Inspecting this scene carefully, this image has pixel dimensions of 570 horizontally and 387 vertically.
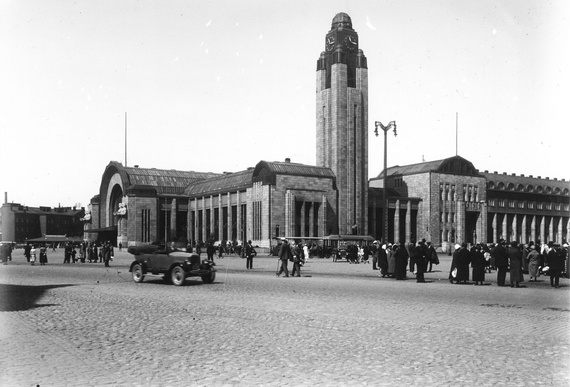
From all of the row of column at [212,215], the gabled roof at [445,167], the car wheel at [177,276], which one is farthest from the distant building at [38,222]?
the car wheel at [177,276]

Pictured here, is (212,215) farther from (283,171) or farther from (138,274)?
→ (138,274)

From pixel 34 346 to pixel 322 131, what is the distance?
3332 inches

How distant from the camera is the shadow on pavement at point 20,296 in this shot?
15.6m

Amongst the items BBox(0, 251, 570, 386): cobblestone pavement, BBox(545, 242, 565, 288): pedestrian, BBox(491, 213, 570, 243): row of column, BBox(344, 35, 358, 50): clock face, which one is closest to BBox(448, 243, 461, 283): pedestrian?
BBox(545, 242, 565, 288): pedestrian

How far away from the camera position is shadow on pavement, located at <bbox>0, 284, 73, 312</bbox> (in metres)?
15.6

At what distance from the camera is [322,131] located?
93.3 metres

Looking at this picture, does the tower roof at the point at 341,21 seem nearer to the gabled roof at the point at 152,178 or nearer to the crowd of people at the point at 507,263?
the gabled roof at the point at 152,178

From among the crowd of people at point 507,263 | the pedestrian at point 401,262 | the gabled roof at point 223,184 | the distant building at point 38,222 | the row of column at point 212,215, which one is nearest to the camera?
the crowd of people at point 507,263

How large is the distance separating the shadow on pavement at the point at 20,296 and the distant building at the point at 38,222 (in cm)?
14440

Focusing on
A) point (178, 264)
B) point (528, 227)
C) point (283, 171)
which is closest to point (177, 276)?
point (178, 264)

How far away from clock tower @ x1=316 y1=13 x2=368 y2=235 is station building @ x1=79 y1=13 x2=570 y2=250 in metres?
0.14

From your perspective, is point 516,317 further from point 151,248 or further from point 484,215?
point 484,215

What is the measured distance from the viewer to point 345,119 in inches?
3556

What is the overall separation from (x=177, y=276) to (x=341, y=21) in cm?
7450
